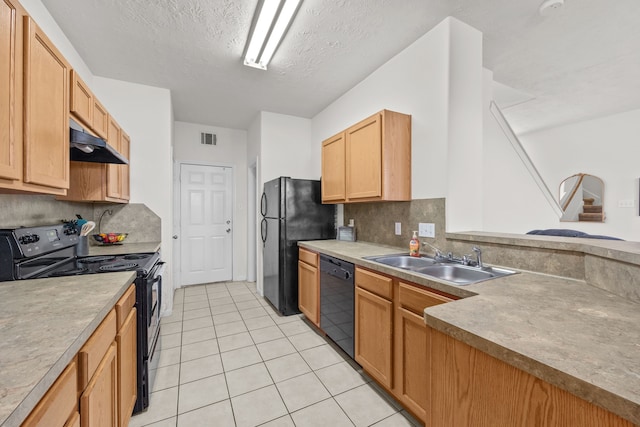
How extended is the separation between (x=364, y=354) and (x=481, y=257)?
43.4 inches

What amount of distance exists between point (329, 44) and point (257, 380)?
2.86 metres

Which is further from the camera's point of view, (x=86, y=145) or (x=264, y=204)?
(x=264, y=204)

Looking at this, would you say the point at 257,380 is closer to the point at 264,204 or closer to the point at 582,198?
the point at 264,204

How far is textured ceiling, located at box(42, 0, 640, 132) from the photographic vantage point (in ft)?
6.45

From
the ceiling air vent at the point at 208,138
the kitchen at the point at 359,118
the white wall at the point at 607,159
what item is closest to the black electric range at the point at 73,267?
the kitchen at the point at 359,118

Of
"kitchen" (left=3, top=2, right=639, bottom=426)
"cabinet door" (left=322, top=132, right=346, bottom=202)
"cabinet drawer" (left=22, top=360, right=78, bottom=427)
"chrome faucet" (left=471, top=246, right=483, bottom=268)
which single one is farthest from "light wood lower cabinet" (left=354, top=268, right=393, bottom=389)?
"cabinet drawer" (left=22, top=360, right=78, bottom=427)

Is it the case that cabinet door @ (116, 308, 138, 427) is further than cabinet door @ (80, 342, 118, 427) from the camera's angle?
Yes

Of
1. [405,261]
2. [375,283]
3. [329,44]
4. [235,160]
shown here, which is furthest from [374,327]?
[235,160]

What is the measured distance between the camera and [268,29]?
2.12 m

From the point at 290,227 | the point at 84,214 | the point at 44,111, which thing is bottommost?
the point at 290,227

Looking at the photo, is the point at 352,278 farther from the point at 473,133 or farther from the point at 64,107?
the point at 64,107

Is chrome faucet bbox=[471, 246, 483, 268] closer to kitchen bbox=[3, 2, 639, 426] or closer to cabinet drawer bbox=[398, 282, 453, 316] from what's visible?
kitchen bbox=[3, 2, 639, 426]

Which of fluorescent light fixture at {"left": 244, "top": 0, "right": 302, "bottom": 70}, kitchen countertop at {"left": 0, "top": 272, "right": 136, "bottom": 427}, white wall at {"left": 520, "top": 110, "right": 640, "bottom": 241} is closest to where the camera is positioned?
kitchen countertop at {"left": 0, "top": 272, "right": 136, "bottom": 427}

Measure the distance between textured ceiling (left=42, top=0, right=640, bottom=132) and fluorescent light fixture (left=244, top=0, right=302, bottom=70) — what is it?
86 millimetres
